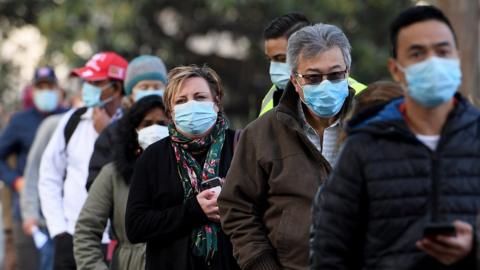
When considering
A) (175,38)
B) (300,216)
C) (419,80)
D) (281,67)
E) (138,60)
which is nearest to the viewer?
(419,80)

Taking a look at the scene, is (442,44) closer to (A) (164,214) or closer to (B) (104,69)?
(A) (164,214)

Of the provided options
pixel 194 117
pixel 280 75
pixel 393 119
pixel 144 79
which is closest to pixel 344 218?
pixel 393 119

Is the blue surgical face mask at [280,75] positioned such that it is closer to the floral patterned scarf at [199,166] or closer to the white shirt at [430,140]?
the floral patterned scarf at [199,166]

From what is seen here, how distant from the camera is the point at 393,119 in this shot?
448 centimetres

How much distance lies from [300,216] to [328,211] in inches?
42.5

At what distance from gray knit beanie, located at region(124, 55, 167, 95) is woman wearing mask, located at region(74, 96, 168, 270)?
1.26 m

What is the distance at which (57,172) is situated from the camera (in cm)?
916

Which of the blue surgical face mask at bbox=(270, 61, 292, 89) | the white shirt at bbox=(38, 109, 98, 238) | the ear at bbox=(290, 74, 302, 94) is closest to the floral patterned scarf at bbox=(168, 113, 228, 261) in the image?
the blue surgical face mask at bbox=(270, 61, 292, 89)

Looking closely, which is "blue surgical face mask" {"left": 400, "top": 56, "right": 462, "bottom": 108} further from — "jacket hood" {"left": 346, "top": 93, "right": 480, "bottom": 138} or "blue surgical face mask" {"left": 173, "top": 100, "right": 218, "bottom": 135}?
"blue surgical face mask" {"left": 173, "top": 100, "right": 218, "bottom": 135}

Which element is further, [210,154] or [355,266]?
[210,154]

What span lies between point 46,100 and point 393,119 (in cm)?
809

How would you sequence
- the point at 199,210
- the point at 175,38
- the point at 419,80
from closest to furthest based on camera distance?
the point at 419,80 < the point at 199,210 < the point at 175,38

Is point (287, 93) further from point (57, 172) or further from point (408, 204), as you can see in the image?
point (57, 172)

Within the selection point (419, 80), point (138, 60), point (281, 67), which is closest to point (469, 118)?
point (419, 80)
